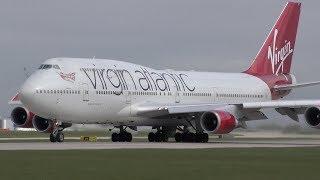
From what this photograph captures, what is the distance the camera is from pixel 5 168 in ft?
77.1

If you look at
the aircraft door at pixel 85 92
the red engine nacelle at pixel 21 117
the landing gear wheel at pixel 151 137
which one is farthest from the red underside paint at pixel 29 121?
the landing gear wheel at pixel 151 137

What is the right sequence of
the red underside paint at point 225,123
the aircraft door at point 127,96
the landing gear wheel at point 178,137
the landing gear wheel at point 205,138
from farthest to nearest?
1. the landing gear wheel at point 178,137
2. the landing gear wheel at point 205,138
3. the aircraft door at point 127,96
4. the red underside paint at point 225,123

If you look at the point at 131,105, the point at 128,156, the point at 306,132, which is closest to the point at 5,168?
the point at 128,156

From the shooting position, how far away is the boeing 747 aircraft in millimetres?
46656

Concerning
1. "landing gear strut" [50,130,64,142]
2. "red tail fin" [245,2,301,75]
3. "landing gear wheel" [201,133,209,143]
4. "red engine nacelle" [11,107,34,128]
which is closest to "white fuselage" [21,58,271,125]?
"landing gear strut" [50,130,64,142]

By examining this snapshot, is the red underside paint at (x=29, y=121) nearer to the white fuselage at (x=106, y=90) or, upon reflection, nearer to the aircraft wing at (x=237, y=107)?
the white fuselage at (x=106, y=90)

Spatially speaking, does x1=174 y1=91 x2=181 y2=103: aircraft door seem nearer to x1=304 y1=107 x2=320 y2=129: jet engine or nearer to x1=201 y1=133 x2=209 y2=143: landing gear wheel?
x1=201 y1=133 x2=209 y2=143: landing gear wheel

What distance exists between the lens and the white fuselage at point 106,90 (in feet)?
153

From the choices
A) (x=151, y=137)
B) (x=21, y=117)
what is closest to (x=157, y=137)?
(x=151, y=137)

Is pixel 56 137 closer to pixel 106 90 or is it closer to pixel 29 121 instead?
pixel 106 90

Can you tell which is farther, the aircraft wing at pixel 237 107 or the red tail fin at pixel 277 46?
the red tail fin at pixel 277 46

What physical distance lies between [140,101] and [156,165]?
1031 inches

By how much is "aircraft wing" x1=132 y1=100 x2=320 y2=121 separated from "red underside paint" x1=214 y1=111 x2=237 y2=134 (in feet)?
4.11

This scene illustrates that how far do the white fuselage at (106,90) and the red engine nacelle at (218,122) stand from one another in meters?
4.57
